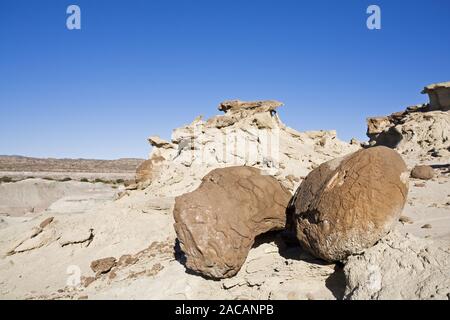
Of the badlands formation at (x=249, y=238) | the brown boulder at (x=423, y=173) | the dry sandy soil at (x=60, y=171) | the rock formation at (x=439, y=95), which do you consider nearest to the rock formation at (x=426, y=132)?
the rock formation at (x=439, y=95)

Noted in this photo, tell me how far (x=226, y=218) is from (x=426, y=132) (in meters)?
21.5

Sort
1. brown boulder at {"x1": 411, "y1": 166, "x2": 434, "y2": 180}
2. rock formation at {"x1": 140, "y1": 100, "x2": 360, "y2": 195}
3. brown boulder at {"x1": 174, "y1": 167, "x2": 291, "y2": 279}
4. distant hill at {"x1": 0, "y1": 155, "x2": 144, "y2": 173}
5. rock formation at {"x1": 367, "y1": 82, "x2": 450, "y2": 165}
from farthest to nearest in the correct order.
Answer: distant hill at {"x1": 0, "y1": 155, "x2": 144, "y2": 173}
rock formation at {"x1": 367, "y1": 82, "x2": 450, "y2": 165}
brown boulder at {"x1": 411, "y1": 166, "x2": 434, "y2": 180}
rock formation at {"x1": 140, "y1": 100, "x2": 360, "y2": 195}
brown boulder at {"x1": 174, "y1": 167, "x2": 291, "y2": 279}

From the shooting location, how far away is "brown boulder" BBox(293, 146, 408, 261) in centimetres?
407

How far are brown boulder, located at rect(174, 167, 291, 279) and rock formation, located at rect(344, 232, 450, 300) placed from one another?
154 centimetres

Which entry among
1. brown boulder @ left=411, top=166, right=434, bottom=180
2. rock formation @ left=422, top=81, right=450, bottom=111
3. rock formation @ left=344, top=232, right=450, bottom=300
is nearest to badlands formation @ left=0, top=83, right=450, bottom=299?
rock formation @ left=344, top=232, right=450, bottom=300

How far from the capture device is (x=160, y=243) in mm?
7789

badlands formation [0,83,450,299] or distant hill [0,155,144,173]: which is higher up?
badlands formation [0,83,450,299]

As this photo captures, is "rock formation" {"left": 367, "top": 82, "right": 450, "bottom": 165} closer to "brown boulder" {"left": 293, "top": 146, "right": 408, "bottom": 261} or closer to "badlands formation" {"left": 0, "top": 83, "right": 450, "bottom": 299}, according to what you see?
"badlands formation" {"left": 0, "top": 83, "right": 450, "bottom": 299}

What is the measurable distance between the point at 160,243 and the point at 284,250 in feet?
10.8

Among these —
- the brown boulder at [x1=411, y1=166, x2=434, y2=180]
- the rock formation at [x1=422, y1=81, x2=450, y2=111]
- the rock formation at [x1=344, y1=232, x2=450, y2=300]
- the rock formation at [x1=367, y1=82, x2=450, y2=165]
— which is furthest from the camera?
the rock formation at [x1=422, y1=81, x2=450, y2=111]

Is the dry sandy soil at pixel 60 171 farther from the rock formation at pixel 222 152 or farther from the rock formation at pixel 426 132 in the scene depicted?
the rock formation at pixel 222 152

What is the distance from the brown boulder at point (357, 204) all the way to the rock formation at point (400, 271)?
18 centimetres

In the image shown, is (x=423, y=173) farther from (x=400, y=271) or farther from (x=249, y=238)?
(x=400, y=271)

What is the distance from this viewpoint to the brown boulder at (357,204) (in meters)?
4.07
